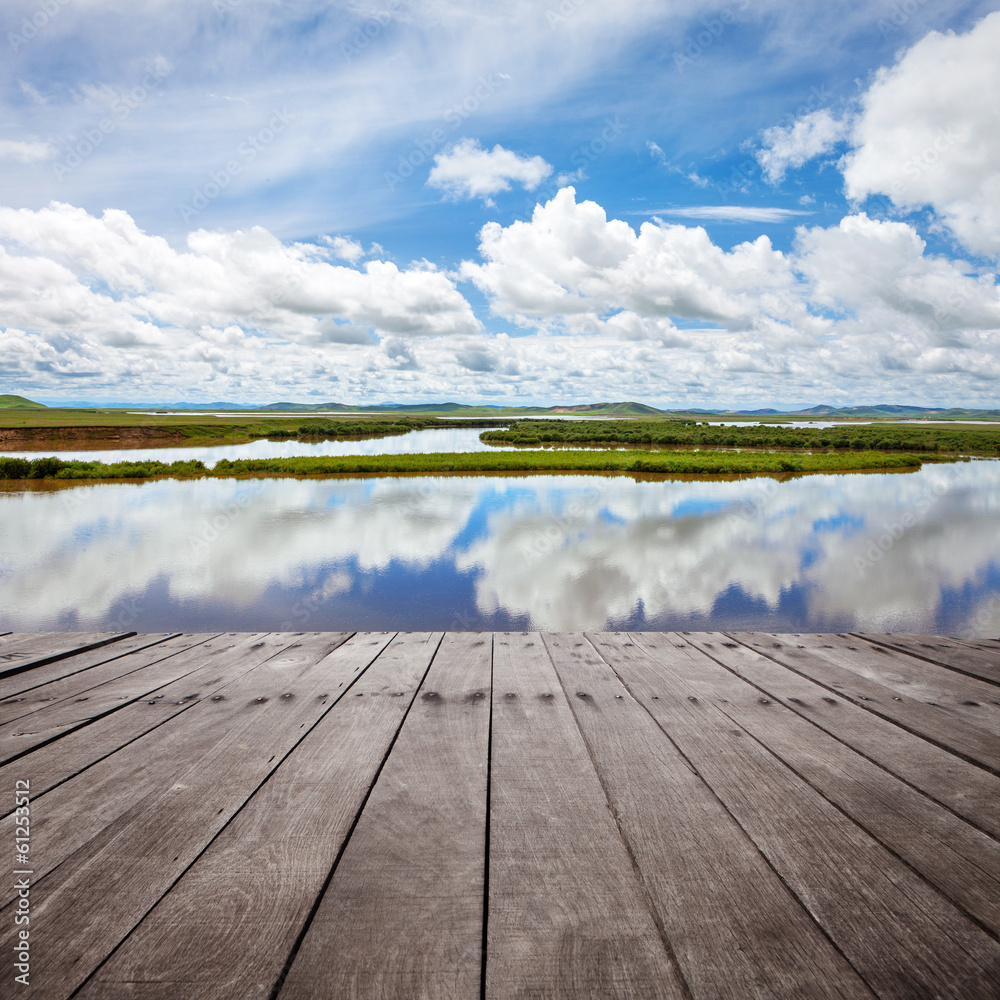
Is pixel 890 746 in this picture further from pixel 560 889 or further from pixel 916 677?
pixel 560 889

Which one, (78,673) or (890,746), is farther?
(78,673)

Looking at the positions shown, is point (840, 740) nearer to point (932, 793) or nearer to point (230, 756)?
point (932, 793)

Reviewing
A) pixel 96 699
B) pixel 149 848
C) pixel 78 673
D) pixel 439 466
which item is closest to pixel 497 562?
pixel 78 673

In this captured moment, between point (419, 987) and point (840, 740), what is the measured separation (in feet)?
6.91

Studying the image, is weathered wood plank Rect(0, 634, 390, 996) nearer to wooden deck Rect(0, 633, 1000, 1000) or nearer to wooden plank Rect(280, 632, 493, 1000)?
wooden deck Rect(0, 633, 1000, 1000)


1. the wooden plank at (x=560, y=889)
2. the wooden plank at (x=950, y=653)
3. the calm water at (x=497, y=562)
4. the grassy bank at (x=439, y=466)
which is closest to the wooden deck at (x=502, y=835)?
the wooden plank at (x=560, y=889)

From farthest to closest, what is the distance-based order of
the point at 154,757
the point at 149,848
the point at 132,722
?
the point at 132,722
the point at 154,757
the point at 149,848

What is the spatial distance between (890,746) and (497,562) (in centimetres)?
1005

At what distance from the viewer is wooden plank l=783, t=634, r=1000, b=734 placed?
2.94m

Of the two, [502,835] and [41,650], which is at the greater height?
[502,835]

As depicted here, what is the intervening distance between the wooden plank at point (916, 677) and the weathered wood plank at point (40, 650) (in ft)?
15.9

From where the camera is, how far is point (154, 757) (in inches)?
93.4

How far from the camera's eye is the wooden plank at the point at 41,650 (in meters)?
3.38

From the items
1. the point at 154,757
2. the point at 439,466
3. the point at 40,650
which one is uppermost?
the point at 439,466
